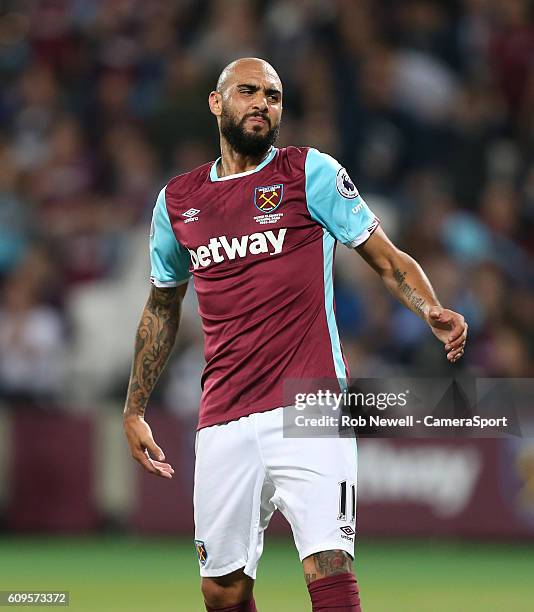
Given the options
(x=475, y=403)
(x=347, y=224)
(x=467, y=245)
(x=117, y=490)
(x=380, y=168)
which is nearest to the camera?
(x=347, y=224)

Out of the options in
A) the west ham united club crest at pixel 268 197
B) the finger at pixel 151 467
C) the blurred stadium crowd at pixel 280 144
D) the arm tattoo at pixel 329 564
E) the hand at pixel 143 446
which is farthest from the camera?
the blurred stadium crowd at pixel 280 144

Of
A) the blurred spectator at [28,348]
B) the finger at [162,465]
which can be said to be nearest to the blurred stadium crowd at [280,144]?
the blurred spectator at [28,348]

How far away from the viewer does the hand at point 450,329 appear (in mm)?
4867

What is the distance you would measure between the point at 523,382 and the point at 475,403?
13.5 feet

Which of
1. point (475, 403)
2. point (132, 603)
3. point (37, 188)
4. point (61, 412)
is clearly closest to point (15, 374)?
point (61, 412)

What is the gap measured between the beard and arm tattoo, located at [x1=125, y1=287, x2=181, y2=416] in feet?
2.42

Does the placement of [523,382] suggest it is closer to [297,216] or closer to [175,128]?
[175,128]

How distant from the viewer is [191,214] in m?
5.53

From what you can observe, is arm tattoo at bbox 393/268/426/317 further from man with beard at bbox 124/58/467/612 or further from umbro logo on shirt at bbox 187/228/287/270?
umbro logo on shirt at bbox 187/228/287/270

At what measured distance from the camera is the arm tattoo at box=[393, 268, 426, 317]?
5086 mm

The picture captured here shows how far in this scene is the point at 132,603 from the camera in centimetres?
835

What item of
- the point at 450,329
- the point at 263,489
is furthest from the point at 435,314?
the point at 263,489

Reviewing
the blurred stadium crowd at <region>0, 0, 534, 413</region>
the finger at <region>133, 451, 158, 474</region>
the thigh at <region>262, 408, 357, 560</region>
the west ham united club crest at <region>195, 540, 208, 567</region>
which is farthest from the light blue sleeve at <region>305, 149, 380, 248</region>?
the blurred stadium crowd at <region>0, 0, 534, 413</region>

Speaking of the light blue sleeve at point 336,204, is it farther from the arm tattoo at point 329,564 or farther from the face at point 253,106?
the arm tattoo at point 329,564
